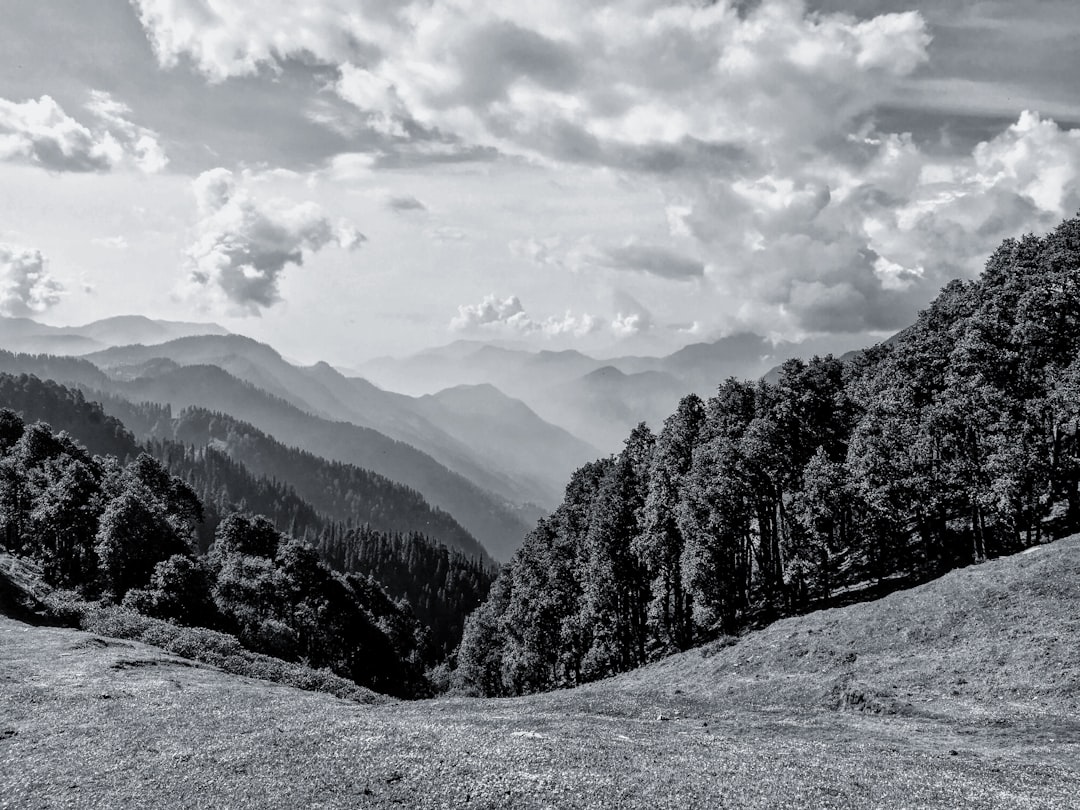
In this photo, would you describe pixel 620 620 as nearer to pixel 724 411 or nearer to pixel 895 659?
pixel 724 411

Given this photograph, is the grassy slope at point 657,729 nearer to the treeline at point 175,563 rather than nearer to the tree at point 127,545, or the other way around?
the treeline at point 175,563

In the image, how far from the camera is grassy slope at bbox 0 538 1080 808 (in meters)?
22.7

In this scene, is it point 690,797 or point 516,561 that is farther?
point 516,561

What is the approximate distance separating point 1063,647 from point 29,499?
117 metres

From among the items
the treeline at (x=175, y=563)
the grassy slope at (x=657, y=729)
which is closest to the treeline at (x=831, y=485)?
the grassy slope at (x=657, y=729)

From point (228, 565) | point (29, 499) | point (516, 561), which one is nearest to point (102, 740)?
point (228, 565)

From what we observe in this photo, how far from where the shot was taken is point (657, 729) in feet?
104

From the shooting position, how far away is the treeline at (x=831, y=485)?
52.0m

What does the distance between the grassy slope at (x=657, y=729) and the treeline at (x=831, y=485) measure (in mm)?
7709

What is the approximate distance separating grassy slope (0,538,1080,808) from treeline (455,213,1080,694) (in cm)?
771

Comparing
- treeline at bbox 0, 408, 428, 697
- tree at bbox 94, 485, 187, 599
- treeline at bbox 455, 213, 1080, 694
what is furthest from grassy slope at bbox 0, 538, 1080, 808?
tree at bbox 94, 485, 187, 599

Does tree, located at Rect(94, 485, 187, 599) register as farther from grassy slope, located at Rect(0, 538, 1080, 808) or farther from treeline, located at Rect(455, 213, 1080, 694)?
treeline, located at Rect(455, 213, 1080, 694)

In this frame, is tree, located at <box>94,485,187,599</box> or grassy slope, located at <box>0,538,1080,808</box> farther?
tree, located at <box>94,485,187,599</box>

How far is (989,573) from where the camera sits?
46594 mm
